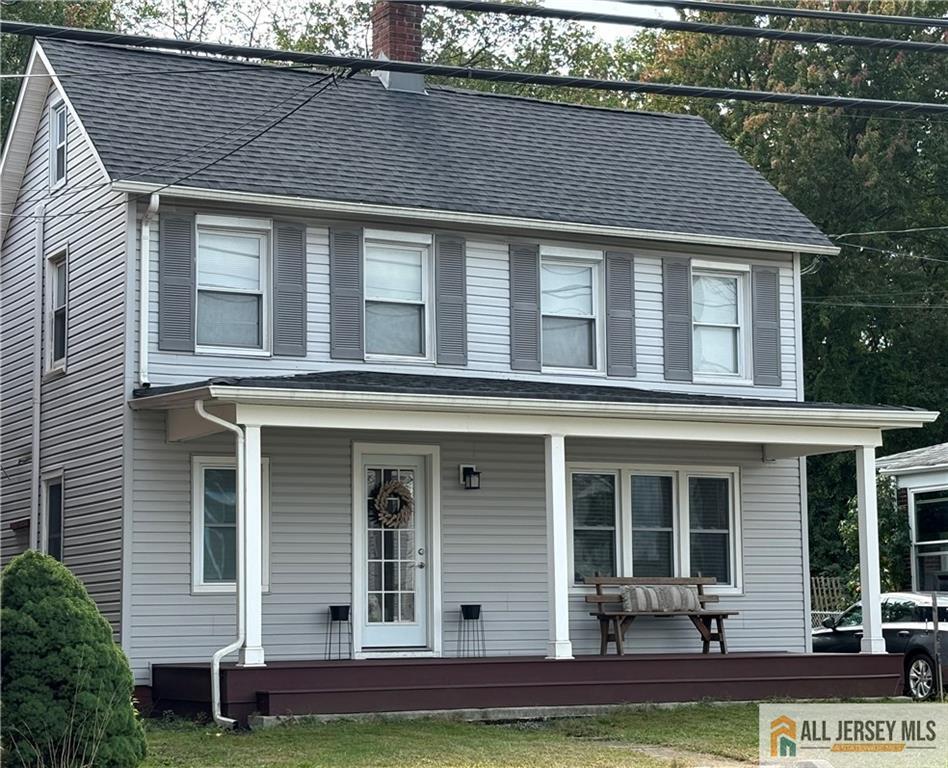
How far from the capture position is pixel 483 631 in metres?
19.0

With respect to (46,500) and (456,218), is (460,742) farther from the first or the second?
(46,500)

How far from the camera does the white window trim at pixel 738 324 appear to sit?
21062mm

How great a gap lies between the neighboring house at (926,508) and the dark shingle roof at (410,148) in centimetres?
788

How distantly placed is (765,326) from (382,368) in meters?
5.57


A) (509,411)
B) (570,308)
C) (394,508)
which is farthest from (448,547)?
(570,308)

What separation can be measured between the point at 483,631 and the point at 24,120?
8.85m

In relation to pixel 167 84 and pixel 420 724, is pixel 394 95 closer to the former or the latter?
pixel 167 84

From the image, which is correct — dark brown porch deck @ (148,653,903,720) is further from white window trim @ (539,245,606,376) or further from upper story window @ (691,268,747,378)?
upper story window @ (691,268,747,378)

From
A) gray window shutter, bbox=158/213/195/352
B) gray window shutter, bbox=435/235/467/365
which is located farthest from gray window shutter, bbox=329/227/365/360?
gray window shutter, bbox=158/213/195/352

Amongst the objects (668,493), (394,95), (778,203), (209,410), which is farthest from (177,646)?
(778,203)

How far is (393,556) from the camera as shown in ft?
61.7

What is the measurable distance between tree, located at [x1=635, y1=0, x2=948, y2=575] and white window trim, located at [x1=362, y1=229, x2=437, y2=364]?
60.3ft

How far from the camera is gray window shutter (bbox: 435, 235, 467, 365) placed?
63.4ft

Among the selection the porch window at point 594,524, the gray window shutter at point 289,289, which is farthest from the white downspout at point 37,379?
the porch window at point 594,524
